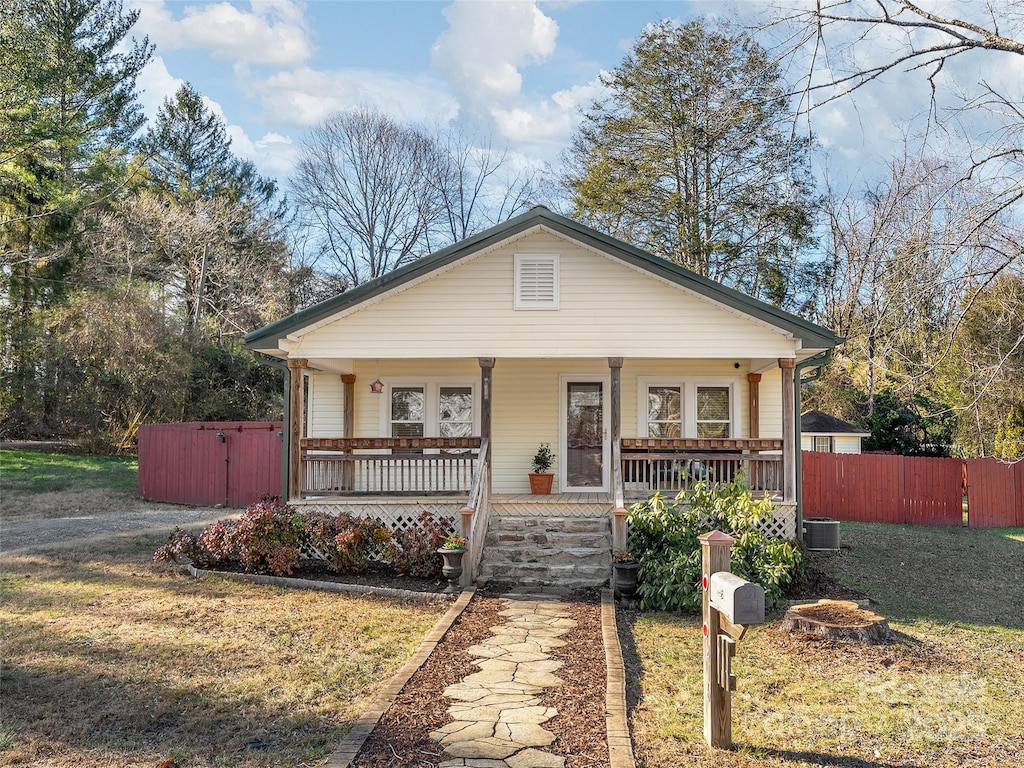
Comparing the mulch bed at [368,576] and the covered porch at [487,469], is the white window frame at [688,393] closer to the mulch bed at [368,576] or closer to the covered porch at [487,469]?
the covered porch at [487,469]

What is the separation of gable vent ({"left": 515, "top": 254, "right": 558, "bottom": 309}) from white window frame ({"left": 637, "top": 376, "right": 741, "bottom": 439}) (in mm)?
3138

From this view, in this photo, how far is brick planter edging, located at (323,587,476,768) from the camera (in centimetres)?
483

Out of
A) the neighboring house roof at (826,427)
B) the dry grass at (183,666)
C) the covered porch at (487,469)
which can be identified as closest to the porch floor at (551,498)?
the covered porch at (487,469)

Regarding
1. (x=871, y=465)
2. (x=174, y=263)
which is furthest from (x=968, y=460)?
(x=174, y=263)

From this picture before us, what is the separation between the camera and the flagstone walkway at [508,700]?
4945 mm

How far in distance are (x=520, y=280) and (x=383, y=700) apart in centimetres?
783

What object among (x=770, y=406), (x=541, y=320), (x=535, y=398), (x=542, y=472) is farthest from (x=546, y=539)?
(x=770, y=406)

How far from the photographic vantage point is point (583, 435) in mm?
14688

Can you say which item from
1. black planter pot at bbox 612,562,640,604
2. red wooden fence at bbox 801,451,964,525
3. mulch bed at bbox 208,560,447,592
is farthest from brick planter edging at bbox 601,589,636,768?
red wooden fence at bbox 801,451,964,525

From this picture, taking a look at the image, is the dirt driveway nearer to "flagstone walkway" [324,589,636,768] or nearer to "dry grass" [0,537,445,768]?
"dry grass" [0,537,445,768]

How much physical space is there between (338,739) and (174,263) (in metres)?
28.1

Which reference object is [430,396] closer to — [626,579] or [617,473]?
[617,473]

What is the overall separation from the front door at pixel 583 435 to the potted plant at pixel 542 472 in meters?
0.33

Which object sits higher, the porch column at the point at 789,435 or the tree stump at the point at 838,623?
the porch column at the point at 789,435
